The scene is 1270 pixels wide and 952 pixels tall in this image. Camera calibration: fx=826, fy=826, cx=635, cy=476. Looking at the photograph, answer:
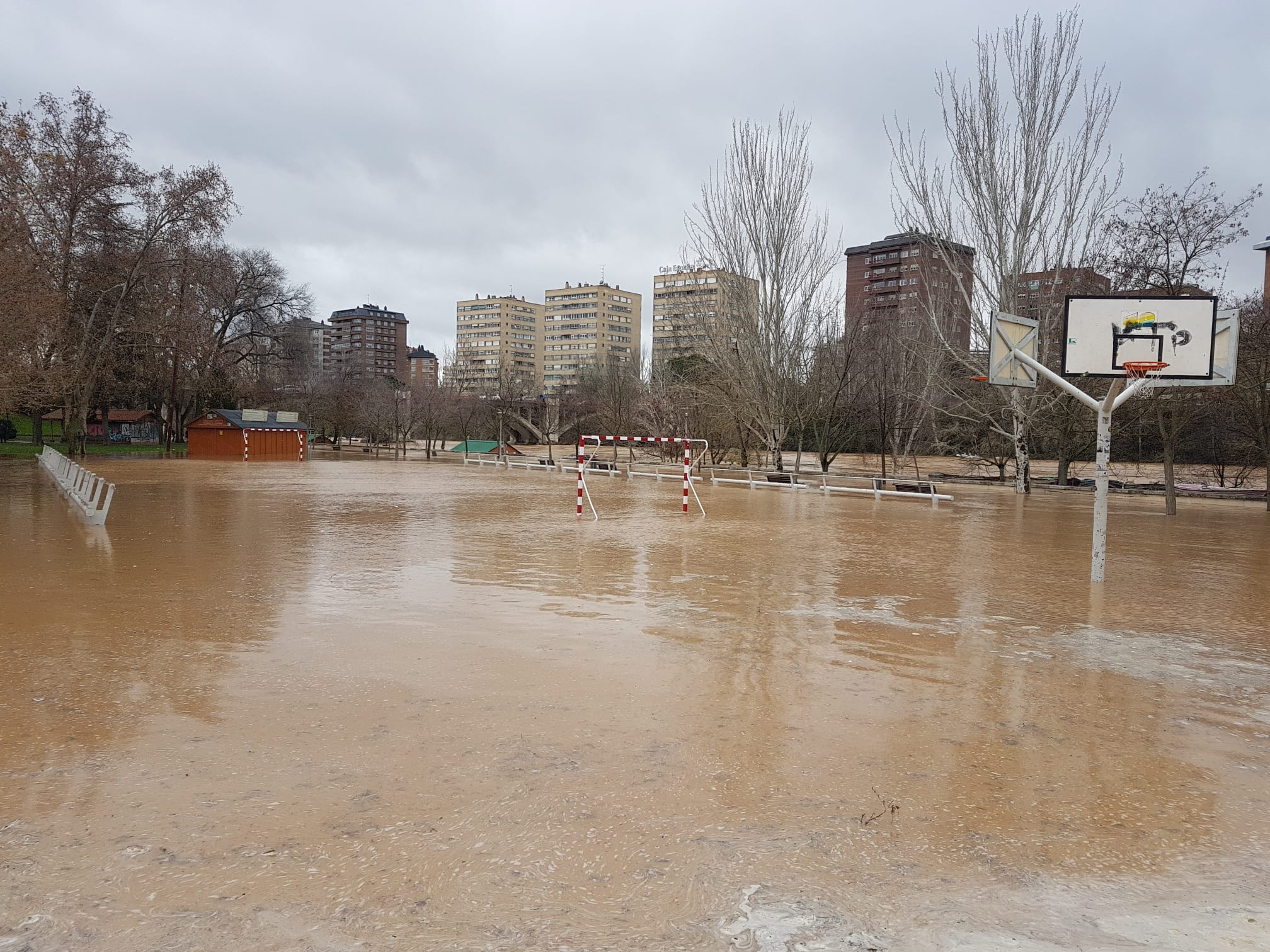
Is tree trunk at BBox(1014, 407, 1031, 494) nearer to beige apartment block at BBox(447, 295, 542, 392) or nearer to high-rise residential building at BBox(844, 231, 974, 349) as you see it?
high-rise residential building at BBox(844, 231, 974, 349)

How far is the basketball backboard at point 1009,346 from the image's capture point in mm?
11062

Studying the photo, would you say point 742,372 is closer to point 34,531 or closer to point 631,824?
point 34,531

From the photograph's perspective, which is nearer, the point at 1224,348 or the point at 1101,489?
the point at 1101,489

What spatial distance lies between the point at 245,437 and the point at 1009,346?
42.6 m

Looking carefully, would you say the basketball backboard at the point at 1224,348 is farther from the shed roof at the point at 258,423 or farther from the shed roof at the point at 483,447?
the shed roof at the point at 483,447

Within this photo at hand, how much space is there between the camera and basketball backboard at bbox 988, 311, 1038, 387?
11.1m

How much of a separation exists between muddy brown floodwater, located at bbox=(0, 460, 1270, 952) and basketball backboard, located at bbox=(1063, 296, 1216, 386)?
11.3ft

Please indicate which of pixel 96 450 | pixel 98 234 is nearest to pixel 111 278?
pixel 98 234

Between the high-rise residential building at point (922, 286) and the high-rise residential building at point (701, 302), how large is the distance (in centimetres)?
577

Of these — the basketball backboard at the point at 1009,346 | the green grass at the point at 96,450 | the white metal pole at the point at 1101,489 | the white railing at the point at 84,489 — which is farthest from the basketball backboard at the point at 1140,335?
the green grass at the point at 96,450

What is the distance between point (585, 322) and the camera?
138000 millimetres

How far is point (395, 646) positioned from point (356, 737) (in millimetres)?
1932

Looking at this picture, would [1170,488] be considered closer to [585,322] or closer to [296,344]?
[296,344]

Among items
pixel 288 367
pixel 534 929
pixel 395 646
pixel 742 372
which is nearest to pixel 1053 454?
pixel 742 372
